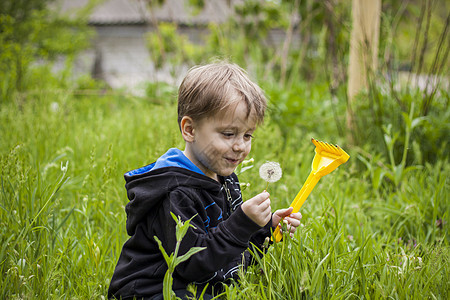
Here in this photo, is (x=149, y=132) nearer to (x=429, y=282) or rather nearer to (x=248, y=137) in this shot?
(x=248, y=137)

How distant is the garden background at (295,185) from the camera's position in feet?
4.96

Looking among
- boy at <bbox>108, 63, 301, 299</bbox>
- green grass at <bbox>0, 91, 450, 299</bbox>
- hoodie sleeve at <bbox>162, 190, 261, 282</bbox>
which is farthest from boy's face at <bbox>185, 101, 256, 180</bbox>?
green grass at <bbox>0, 91, 450, 299</bbox>

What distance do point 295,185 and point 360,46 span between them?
1317 mm

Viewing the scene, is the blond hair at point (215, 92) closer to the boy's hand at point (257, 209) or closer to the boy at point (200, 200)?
the boy at point (200, 200)

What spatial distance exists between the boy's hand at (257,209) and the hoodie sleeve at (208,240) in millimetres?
17

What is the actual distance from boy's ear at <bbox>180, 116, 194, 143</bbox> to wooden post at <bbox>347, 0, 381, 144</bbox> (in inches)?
79.9

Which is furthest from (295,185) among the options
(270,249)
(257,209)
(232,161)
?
(257,209)

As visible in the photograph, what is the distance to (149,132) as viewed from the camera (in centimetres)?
324

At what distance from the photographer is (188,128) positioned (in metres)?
1.52

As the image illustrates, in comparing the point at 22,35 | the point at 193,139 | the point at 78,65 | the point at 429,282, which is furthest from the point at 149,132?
the point at 78,65

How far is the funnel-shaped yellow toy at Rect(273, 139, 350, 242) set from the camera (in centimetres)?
149

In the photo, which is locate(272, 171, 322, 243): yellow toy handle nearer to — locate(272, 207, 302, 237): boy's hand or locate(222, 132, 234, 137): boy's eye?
locate(272, 207, 302, 237): boy's hand

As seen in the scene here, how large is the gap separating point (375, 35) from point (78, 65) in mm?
12136

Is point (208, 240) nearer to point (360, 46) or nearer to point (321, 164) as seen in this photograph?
point (321, 164)
